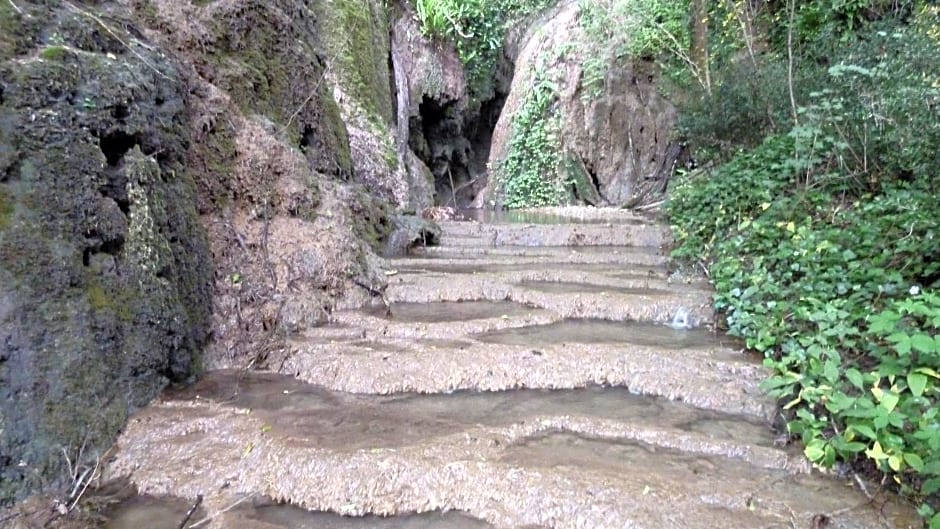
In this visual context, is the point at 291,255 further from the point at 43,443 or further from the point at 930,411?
the point at 930,411

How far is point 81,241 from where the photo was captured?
233 cm

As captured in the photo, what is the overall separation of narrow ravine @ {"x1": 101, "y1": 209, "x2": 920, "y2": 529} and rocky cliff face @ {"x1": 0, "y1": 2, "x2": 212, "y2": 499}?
0.24 meters

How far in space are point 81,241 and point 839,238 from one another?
428cm

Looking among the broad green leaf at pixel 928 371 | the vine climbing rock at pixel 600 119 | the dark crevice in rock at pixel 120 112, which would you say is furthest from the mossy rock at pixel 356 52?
the broad green leaf at pixel 928 371

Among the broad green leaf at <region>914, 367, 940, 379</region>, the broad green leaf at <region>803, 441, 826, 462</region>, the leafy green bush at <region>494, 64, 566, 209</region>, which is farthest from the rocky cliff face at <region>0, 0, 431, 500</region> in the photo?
the leafy green bush at <region>494, 64, 566, 209</region>

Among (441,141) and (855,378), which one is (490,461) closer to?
(855,378)

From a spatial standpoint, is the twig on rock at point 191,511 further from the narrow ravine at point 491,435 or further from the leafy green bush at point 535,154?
the leafy green bush at point 535,154

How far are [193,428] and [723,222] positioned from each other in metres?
4.57

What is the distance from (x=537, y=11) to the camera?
16.1 m

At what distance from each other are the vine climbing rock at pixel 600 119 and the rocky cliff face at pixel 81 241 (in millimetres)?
10513

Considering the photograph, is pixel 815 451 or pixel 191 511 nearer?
pixel 191 511

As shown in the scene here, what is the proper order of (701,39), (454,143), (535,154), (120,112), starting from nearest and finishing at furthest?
(120,112), (701,39), (535,154), (454,143)

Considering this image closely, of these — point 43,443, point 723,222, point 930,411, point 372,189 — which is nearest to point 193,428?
point 43,443

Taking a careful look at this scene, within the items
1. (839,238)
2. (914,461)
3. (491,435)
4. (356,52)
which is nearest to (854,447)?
A: (914,461)
